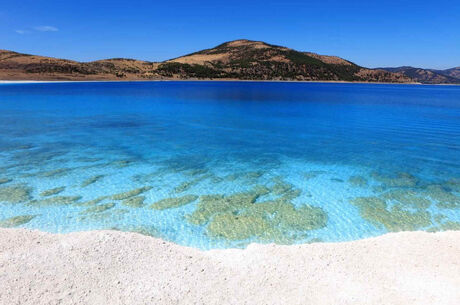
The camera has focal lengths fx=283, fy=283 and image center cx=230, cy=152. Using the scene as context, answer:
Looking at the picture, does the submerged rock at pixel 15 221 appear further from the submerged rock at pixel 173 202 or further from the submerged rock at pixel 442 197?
the submerged rock at pixel 442 197

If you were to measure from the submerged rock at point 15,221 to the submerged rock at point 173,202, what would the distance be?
14.5 ft

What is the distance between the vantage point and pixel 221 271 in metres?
7.25

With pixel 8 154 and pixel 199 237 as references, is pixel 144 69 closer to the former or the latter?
pixel 8 154

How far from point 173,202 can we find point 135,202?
5.30 feet

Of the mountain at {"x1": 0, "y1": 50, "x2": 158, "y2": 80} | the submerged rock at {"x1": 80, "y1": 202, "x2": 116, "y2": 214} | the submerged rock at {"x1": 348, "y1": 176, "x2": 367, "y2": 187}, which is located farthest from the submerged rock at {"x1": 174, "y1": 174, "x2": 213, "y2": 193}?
the mountain at {"x1": 0, "y1": 50, "x2": 158, "y2": 80}

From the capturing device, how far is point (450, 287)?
6559mm

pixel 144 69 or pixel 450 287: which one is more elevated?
pixel 144 69

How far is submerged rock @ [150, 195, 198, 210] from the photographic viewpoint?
39.0ft

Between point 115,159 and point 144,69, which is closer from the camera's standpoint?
point 115,159

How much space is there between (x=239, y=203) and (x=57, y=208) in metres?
7.43

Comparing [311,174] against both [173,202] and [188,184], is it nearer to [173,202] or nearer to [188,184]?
[188,184]

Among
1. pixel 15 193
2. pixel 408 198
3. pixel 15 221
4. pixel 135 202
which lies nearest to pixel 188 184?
pixel 135 202

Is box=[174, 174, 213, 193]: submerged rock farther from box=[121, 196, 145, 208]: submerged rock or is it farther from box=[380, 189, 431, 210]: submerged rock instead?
box=[380, 189, 431, 210]: submerged rock

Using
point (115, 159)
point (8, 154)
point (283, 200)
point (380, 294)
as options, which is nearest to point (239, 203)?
point (283, 200)
